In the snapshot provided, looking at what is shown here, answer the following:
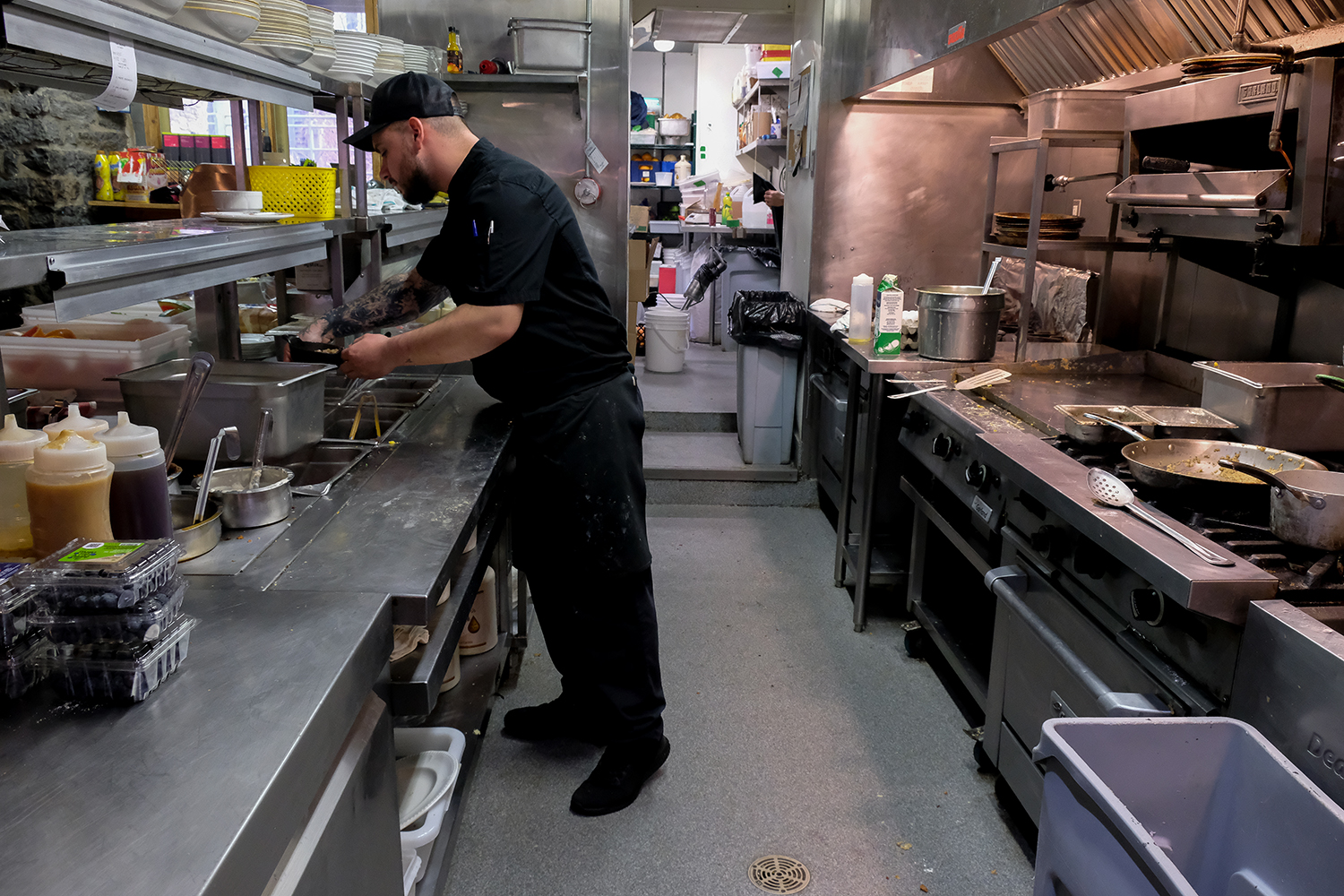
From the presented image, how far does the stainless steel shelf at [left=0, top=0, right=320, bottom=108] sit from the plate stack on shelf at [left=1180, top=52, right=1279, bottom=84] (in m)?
2.23

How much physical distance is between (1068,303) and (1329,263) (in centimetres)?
117

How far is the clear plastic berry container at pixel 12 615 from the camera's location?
105 centimetres

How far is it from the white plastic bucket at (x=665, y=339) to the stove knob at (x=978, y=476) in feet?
13.6

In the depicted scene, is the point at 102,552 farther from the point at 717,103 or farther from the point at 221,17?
the point at 717,103

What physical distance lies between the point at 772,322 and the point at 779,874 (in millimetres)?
3034

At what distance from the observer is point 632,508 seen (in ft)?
7.38

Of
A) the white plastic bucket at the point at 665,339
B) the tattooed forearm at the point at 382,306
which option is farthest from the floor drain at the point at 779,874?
the white plastic bucket at the point at 665,339

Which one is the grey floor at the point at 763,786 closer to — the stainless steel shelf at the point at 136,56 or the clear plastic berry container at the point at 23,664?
the clear plastic berry container at the point at 23,664

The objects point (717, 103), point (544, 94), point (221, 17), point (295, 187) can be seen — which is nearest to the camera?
point (221, 17)

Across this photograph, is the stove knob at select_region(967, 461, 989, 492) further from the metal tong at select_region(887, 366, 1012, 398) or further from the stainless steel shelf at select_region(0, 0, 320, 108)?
the stainless steel shelf at select_region(0, 0, 320, 108)

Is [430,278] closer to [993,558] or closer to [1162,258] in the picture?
[993,558]

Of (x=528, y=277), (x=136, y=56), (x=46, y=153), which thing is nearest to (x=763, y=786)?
(x=528, y=277)

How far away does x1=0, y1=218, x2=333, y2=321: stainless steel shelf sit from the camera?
117 cm

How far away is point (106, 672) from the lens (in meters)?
1.08
